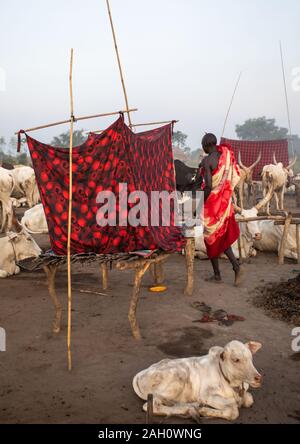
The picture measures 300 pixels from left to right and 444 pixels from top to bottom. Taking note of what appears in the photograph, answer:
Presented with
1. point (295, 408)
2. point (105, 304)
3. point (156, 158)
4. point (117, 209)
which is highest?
point (156, 158)

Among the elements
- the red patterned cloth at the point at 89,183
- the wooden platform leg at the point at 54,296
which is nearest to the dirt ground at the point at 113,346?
the wooden platform leg at the point at 54,296

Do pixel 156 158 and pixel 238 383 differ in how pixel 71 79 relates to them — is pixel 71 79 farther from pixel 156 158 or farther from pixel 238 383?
pixel 238 383

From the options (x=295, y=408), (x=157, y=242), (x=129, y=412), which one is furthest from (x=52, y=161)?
(x=295, y=408)

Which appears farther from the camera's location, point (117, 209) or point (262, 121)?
point (262, 121)

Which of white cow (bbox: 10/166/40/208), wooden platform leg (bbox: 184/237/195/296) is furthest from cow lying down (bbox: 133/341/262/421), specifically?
white cow (bbox: 10/166/40/208)

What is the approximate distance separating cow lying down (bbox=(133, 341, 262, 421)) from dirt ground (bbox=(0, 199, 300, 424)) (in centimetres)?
12

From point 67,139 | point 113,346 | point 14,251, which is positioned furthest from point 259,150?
point 67,139

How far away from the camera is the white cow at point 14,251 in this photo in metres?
7.52

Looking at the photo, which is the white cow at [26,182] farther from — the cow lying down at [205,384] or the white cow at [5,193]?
the cow lying down at [205,384]

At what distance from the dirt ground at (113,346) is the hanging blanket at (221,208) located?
A: 0.71 m

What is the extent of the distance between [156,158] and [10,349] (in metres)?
2.99

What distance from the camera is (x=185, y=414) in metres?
3.07

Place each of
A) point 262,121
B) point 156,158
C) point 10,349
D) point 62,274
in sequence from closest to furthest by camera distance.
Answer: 1. point 10,349
2. point 156,158
3. point 62,274
4. point 262,121

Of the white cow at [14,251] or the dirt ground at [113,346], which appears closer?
the dirt ground at [113,346]
